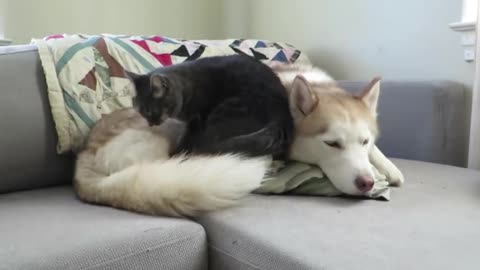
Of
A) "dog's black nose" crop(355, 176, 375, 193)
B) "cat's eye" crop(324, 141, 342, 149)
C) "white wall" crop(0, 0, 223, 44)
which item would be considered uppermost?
"white wall" crop(0, 0, 223, 44)

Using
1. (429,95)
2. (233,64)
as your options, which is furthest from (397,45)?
(233,64)

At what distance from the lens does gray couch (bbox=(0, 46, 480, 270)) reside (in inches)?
34.7

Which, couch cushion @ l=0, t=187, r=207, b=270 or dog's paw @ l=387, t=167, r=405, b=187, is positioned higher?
couch cushion @ l=0, t=187, r=207, b=270

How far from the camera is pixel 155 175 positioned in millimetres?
1136

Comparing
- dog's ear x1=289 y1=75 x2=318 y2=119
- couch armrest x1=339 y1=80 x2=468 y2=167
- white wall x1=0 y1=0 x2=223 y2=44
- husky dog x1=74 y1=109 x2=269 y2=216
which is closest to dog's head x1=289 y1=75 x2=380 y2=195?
dog's ear x1=289 y1=75 x2=318 y2=119

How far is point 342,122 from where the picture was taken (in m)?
1.26

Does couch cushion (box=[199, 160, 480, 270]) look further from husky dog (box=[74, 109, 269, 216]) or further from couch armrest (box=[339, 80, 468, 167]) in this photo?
couch armrest (box=[339, 80, 468, 167])

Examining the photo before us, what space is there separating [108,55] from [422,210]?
1.08m

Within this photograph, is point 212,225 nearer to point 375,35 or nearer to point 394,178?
point 394,178

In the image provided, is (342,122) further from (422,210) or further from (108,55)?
(108,55)

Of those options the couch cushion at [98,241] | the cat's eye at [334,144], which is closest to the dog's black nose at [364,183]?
the cat's eye at [334,144]

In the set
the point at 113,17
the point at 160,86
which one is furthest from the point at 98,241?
the point at 113,17

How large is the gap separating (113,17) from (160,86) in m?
1.34

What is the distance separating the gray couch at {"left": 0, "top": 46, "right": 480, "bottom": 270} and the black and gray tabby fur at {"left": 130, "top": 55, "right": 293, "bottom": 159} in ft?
0.56
